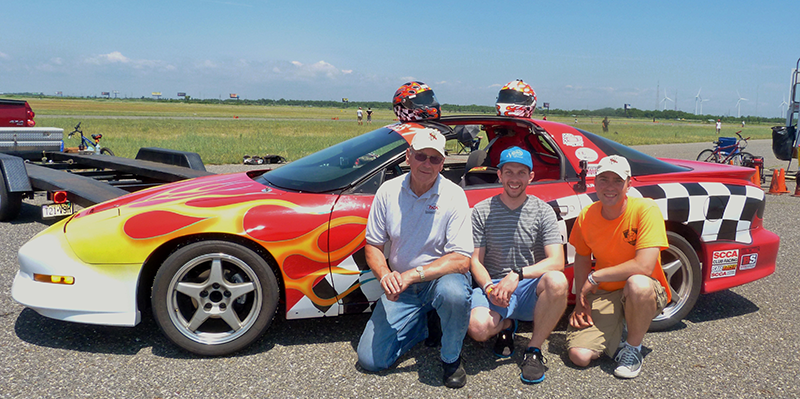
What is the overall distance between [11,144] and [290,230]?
7997 millimetres

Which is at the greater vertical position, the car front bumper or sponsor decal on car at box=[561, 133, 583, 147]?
sponsor decal on car at box=[561, 133, 583, 147]

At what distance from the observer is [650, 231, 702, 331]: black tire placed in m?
3.63

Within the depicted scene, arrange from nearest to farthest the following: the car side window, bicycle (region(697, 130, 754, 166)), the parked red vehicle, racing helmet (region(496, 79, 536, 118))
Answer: the car side window → racing helmet (region(496, 79, 536, 118)) → the parked red vehicle → bicycle (region(697, 130, 754, 166))

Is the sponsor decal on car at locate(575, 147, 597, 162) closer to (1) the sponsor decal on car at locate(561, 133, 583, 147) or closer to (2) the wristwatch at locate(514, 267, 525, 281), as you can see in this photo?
(1) the sponsor decal on car at locate(561, 133, 583, 147)

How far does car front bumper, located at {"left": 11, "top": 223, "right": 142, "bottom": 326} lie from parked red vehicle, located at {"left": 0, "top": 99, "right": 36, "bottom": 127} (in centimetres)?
1076

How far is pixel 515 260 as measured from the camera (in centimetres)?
317

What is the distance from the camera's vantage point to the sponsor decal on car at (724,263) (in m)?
3.73

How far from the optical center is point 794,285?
15.4 feet

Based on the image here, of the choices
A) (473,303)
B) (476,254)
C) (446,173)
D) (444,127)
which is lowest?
(473,303)

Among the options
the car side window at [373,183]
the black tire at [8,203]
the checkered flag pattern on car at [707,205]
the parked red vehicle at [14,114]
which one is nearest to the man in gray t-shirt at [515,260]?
the checkered flag pattern on car at [707,205]

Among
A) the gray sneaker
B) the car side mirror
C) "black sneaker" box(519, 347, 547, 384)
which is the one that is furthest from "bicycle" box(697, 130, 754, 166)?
"black sneaker" box(519, 347, 547, 384)

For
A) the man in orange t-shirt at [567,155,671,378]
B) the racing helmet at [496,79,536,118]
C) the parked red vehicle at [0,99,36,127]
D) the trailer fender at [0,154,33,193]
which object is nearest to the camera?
the man in orange t-shirt at [567,155,671,378]

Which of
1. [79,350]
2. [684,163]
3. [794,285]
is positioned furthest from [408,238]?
[794,285]

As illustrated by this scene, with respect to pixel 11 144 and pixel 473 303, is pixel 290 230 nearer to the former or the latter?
pixel 473 303
